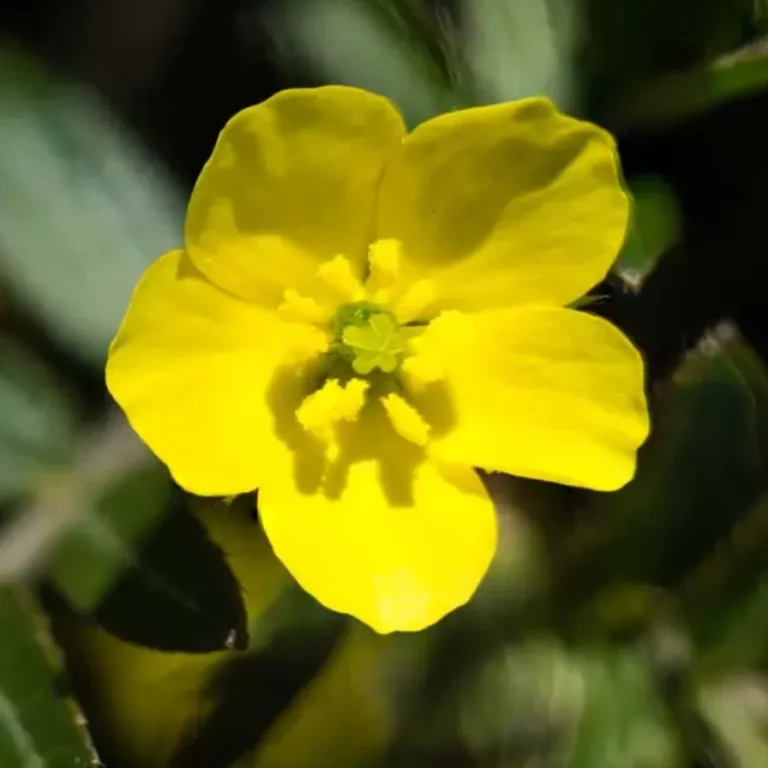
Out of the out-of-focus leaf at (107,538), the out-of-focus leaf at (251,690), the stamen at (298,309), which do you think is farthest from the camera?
the out-of-focus leaf at (251,690)

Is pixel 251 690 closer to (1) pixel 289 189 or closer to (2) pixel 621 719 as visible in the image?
(2) pixel 621 719

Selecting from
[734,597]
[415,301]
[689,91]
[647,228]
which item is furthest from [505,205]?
[734,597]

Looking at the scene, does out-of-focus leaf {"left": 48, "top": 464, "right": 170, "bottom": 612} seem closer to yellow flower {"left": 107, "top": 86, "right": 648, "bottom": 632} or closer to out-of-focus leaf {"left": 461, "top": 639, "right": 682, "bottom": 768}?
yellow flower {"left": 107, "top": 86, "right": 648, "bottom": 632}

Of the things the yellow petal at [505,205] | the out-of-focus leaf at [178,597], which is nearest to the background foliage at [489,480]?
the out-of-focus leaf at [178,597]

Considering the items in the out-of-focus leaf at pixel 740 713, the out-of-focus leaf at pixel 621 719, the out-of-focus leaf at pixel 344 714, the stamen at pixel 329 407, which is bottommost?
the out-of-focus leaf at pixel 740 713

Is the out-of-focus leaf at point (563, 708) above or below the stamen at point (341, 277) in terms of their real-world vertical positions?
below

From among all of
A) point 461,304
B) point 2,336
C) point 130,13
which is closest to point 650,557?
Result: point 461,304

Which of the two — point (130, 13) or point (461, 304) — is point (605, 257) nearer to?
point (461, 304)

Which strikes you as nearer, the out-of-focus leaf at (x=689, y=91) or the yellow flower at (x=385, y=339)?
the yellow flower at (x=385, y=339)

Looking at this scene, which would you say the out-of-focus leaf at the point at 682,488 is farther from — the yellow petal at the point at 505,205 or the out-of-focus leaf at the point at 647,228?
the yellow petal at the point at 505,205
